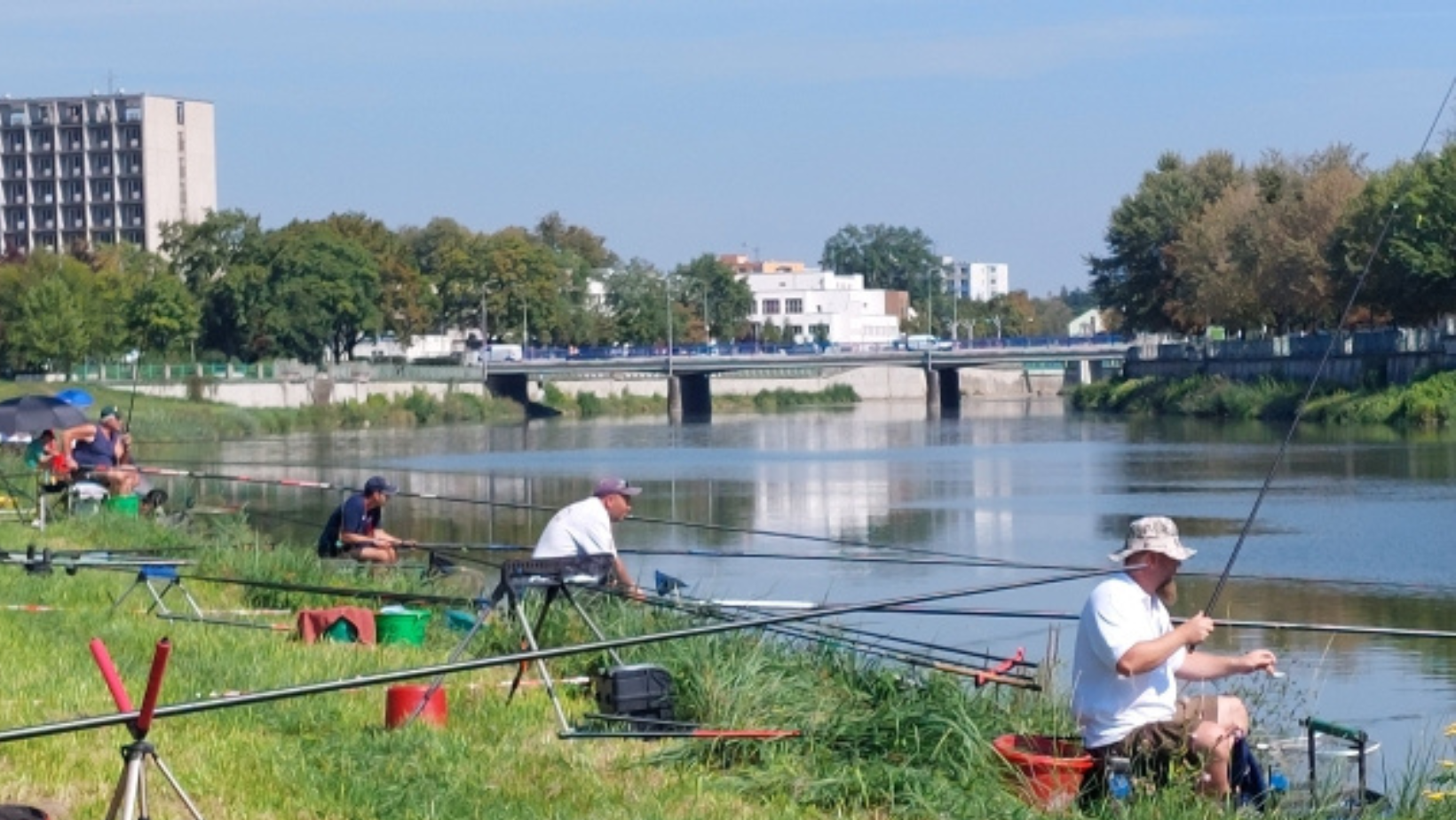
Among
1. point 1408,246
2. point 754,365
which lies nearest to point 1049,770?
point 1408,246

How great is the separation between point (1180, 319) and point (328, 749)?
7938 cm

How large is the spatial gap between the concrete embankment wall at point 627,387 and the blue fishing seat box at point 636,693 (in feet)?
215

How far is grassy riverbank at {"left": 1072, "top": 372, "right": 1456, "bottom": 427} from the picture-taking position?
188 ft

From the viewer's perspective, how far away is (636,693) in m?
10.0

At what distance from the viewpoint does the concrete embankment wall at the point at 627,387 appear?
77.7 metres

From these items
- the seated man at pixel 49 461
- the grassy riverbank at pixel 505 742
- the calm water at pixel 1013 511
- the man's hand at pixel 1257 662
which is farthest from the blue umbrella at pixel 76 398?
the man's hand at pixel 1257 662

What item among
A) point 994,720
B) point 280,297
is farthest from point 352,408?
point 994,720

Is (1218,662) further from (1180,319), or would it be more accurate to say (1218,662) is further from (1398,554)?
(1180,319)

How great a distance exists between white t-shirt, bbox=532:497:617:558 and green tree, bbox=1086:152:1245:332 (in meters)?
73.2

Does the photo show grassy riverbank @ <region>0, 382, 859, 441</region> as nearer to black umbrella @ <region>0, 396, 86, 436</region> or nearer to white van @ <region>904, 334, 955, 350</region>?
white van @ <region>904, 334, 955, 350</region>

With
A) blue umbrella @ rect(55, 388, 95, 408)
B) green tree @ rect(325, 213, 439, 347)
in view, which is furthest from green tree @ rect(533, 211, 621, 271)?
blue umbrella @ rect(55, 388, 95, 408)

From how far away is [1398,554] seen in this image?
24.9 m

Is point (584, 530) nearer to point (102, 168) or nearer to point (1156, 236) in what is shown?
point (1156, 236)

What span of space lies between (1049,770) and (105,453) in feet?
54.4
